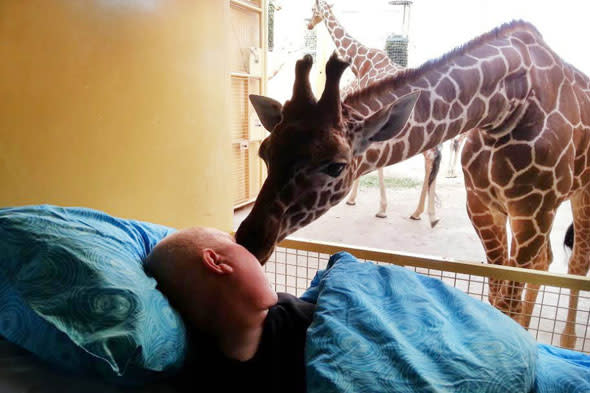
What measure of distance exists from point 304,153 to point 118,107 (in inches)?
40.3

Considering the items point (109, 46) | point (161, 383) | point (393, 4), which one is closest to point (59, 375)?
point (161, 383)

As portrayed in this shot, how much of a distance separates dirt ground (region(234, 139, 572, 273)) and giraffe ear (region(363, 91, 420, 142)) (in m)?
1.82

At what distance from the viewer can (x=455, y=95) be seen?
1286mm

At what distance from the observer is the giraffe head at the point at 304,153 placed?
99 cm

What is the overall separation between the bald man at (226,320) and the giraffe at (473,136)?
0.26 m

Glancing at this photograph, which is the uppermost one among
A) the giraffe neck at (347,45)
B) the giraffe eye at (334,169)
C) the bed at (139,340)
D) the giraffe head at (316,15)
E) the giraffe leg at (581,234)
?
the giraffe head at (316,15)

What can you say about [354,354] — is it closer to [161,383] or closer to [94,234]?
[161,383]

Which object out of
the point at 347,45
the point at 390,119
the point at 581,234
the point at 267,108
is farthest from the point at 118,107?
the point at 581,234

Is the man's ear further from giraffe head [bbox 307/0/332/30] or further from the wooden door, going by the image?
the wooden door

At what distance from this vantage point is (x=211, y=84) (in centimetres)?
230

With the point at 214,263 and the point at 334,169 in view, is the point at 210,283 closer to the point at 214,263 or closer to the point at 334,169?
the point at 214,263

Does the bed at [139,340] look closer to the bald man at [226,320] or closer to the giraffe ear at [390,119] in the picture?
the bald man at [226,320]

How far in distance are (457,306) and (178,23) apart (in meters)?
1.85

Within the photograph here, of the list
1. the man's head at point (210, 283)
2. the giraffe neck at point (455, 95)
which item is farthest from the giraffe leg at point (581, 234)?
the man's head at point (210, 283)
